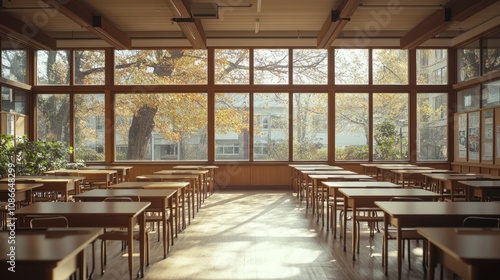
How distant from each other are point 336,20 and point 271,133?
4481 millimetres

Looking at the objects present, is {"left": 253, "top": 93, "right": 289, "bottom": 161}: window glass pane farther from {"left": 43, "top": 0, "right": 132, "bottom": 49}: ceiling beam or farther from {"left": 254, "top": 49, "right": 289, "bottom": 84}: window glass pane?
{"left": 43, "top": 0, "right": 132, "bottom": 49}: ceiling beam

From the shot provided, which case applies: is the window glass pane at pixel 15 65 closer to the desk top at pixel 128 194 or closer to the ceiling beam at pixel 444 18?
the desk top at pixel 128 194

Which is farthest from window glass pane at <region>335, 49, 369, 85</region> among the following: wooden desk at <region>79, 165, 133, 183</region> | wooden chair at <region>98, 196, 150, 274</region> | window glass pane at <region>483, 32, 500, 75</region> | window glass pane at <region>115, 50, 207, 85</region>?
wooden chair at <region>98, 196, 150, 274</region>

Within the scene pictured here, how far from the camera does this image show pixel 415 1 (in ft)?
31.2

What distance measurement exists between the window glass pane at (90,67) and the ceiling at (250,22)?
345 mm

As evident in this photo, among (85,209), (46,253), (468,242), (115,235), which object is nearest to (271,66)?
(115,235)

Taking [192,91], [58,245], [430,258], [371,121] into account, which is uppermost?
[192,91]

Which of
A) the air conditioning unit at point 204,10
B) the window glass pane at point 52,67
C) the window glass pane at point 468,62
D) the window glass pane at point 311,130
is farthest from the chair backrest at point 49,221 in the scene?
the window glass pane at point 468,62

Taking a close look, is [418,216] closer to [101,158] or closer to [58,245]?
[58,245]

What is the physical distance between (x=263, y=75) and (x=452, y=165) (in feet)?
18.9

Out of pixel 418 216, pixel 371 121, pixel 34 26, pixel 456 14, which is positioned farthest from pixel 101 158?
pixel 418 216

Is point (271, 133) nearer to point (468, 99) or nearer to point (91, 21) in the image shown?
point (468, 99)

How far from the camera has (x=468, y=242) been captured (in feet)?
9.22

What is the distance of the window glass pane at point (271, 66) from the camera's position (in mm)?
12883
